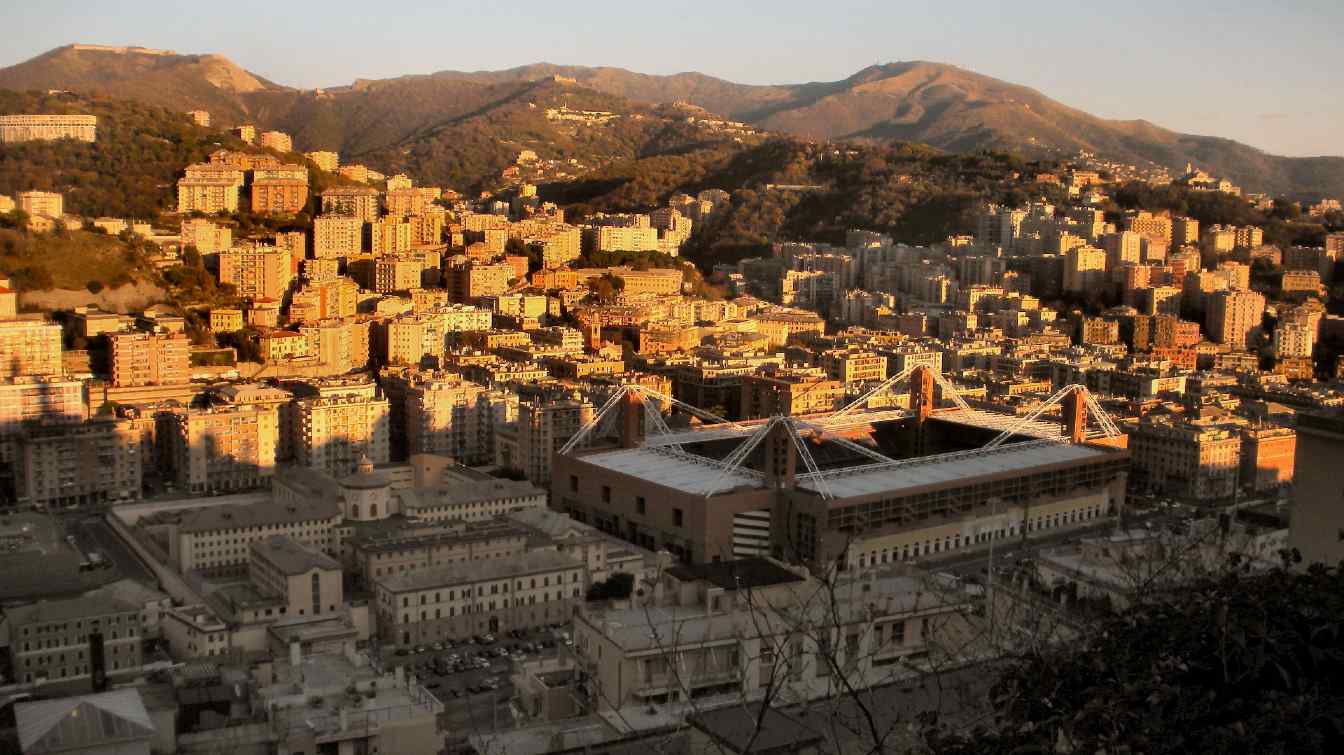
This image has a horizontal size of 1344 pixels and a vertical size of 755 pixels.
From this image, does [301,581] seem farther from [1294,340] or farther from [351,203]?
[1294,340]

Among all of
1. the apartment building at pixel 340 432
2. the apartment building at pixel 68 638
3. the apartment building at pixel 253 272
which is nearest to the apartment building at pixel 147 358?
the apartment building at pixel 340 432

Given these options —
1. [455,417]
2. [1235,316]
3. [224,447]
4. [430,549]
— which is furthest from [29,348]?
[1235,316]

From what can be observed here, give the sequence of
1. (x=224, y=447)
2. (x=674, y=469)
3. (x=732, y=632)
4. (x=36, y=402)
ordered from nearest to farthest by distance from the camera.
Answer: (x=732, y=632)
(x=674, y=469)
(x=224, y=447)
(x=36, y=402)

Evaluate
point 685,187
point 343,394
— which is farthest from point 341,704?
point 685,187

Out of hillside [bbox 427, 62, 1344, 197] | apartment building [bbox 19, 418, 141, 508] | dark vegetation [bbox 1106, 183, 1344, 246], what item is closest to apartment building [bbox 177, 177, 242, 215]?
apartment building [bbox 19, 418, 141, 508]

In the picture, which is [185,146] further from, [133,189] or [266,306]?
[266,306]

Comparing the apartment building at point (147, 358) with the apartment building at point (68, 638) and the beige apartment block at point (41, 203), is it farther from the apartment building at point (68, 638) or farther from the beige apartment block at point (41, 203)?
the apartment building at point (68, 638)

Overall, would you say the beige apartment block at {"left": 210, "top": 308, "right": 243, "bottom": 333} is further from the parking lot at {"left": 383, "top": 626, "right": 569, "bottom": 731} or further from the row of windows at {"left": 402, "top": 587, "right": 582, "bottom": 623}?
the parking lot at {"left": 383, "top": 626, "right": 569, "bottom": 731}
